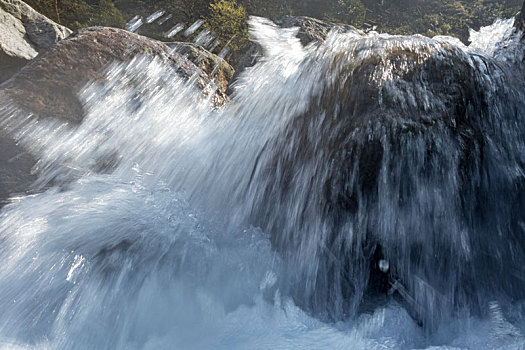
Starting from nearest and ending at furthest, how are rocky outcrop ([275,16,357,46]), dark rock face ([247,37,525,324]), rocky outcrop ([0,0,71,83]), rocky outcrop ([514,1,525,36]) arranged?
dark rock face ([247,37,525,324])
rocky outcrop ([514,1,525,36])
rocky outcrop ([0,0,71,83])
rocky outcrop ([275,16,357,46])

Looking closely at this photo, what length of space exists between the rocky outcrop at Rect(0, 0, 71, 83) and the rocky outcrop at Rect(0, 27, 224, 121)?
1.84 meters

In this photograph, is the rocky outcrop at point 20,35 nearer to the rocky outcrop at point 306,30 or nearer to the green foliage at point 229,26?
the green foliage at point 229,26

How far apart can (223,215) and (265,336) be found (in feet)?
3.79

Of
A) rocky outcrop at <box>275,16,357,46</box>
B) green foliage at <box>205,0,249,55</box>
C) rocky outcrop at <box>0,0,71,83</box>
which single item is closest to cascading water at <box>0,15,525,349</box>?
rocky outcrop at <box>0,0,71,83</box>

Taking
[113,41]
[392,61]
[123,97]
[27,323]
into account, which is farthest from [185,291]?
[113,41]

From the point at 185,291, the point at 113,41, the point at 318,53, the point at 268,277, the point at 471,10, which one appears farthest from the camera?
the point at 471,10

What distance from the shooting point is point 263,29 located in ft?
27.4

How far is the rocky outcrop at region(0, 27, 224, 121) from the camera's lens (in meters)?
3.39

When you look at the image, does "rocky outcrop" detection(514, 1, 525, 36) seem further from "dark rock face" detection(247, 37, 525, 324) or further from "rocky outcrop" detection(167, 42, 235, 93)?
"rocky outcrop" detection(167, 42, 235, 93)

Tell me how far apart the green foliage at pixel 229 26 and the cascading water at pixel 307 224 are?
15.7ft

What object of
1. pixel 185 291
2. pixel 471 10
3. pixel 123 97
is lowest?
pixel 185 291

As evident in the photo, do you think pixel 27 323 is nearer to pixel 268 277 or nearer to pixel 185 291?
pixel 185 291

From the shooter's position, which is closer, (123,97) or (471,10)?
(123,97)

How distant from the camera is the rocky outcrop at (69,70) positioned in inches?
134
